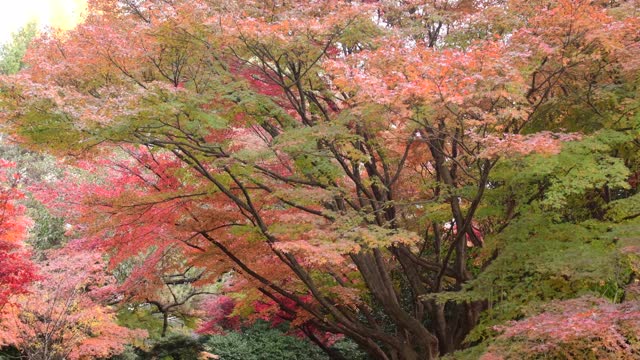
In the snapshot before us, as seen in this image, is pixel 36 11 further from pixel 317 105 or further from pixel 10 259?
pixel 317 105

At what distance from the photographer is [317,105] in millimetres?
7992

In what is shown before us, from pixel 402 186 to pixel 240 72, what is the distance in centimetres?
392

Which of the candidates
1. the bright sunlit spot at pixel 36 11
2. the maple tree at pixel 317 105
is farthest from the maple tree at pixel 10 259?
the bright sunlit spot at pixel 36 11

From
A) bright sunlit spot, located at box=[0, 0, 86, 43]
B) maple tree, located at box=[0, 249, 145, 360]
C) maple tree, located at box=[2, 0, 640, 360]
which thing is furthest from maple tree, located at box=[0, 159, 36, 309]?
bright sunlit spot, located at box=[0, 0, 86, 43]

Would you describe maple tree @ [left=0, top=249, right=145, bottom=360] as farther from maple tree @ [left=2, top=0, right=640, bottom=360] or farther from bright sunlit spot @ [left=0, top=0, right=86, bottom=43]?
bright sunlit spot @ [left=0, top=0, right=86, bottom=43]

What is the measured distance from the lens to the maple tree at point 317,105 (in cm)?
574

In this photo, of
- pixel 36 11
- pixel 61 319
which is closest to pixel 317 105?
pixel 61 319

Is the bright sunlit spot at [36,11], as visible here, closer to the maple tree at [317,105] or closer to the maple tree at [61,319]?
the maple tree at [61,319]

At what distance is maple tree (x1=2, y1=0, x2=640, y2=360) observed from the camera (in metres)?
5.74

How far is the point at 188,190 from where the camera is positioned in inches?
320

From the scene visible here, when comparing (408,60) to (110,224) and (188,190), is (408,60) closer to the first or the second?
(188,190)

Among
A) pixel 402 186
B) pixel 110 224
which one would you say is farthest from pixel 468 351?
pixel 110 224

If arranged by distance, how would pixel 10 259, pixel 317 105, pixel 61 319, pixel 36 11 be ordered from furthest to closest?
pixel 36 11, pixel 61 319, pixel 10 259, pixel 317 105

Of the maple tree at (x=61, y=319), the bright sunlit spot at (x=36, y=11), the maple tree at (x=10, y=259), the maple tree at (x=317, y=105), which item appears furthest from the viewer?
the bright sunlit spot at (x=36, y=11)
